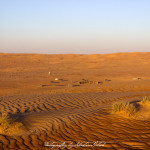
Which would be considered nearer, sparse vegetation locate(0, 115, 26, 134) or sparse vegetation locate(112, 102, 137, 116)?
sparse vegetation locate(0, 115, 26, 134)

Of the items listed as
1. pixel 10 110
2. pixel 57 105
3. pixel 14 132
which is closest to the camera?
pixel 14 132

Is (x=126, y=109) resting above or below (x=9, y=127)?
above

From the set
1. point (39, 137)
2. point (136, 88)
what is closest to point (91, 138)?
point (39, 137)

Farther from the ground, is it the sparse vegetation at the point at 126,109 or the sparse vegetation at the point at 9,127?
the sparse vegetation at the point at 126,109

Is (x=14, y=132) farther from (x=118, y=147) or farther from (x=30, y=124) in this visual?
(x=118, y=147)

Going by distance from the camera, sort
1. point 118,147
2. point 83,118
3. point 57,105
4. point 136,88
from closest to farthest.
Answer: point 118,147
point 83,118
point 57,105
point 136,88

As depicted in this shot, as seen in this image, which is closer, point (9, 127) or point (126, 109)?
point (9, 127)

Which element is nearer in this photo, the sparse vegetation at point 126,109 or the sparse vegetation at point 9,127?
the sparse vegetation at point 9,127

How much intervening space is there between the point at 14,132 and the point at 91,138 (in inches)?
81.4

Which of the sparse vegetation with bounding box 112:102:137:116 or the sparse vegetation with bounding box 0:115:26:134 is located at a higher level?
the sparse vegetation with bounding box 112:102:137:116

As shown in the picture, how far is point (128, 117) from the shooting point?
665 centimetres

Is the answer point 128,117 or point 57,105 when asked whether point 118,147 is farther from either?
point 57,105

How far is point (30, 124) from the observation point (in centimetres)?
615

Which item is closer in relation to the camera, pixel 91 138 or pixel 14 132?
pixel 91 138
